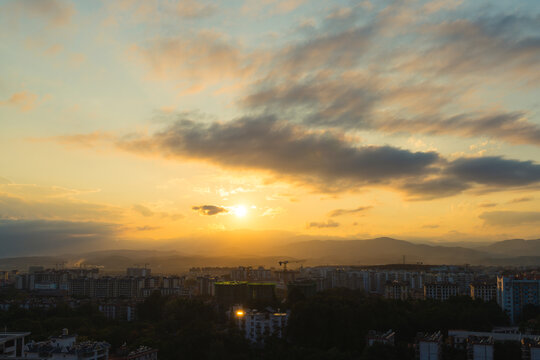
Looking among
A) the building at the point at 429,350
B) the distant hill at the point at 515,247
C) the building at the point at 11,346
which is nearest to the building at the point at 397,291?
the building at the point at 429,350

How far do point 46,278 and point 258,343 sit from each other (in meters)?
31.0

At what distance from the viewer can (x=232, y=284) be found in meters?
28.5

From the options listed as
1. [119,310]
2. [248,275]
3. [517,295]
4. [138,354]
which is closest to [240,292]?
[119,310]

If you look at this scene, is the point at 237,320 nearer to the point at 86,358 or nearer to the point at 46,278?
the point at 86,358

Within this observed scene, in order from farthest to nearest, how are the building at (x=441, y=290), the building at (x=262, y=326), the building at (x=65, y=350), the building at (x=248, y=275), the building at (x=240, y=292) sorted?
the building at (x=248, y=275) → the building at (x=441, y=290) → the building at (x=240, y=292) → the building at (x=262, y=326) → the building at (x=65, y=350)

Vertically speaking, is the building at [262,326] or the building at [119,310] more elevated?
the building at [262,326]

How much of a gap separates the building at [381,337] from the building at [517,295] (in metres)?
8.51

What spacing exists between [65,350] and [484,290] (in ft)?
65.1

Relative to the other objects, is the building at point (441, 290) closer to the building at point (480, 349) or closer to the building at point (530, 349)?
the building at point (480, 349)

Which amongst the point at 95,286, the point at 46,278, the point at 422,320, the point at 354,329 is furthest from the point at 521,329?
the point at 46,278

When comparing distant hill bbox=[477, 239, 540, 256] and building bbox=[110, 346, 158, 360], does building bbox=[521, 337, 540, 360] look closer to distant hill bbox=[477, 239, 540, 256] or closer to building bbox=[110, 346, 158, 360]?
building bbox=[110, 346, 158, 360]

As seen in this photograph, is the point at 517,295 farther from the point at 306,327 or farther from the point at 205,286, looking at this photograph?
the point at 205,286

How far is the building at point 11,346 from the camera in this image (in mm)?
11121

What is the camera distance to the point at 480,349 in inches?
510
